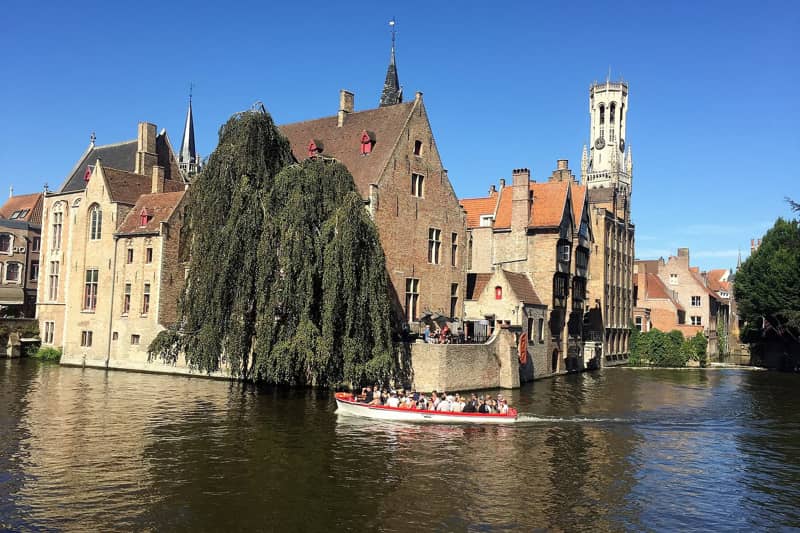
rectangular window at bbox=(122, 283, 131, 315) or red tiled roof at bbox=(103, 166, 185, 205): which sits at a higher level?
red tiled roof at bbox=(103, 166, 185, 205)

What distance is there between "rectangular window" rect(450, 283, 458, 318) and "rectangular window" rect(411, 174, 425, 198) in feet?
21.8

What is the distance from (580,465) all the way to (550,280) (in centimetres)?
2826

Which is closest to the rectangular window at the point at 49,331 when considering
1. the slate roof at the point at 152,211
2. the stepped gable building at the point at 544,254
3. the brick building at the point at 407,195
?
the slate roof at the point at 152,211

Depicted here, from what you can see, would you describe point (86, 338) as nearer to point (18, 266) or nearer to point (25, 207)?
point (18, 266)

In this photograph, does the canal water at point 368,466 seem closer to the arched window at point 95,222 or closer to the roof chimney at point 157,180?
the arched window at point 95,222

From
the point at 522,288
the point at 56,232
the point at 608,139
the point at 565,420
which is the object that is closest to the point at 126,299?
the point at 56,232

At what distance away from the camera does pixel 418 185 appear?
45344mm

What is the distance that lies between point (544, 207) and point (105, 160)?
3497 centimetres

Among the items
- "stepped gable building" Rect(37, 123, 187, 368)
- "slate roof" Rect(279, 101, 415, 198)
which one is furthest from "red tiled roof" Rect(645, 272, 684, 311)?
"stepped gable building" Rect(37, 123, 187, 368)

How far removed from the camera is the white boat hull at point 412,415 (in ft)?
96.4

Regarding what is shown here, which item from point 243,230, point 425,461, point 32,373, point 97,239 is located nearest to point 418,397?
point 425,461

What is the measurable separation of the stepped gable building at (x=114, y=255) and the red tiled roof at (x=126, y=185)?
2.7 inches

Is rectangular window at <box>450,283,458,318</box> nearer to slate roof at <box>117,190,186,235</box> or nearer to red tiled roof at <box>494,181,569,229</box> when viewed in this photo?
red tiled roof at <box>494,181,569,229</box>

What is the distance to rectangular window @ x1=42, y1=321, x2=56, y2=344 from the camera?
5384cm
